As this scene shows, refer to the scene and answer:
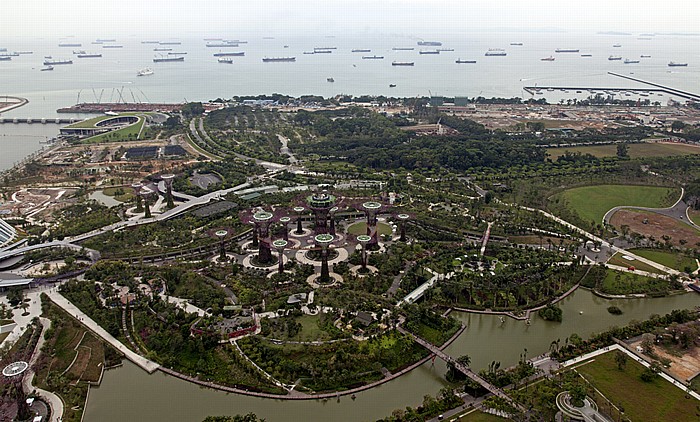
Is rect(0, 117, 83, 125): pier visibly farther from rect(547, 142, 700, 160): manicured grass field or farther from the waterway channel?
the waterway channel

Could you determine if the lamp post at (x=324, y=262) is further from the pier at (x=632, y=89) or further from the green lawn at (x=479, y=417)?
the pier at (x=632, y=89)

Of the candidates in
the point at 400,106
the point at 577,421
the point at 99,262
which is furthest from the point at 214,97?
the point at 577,421

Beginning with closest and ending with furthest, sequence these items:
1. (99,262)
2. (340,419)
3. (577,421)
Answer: (577,421) < (340,419) < (99,262)

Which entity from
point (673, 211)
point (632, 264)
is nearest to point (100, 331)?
point (632, 264)

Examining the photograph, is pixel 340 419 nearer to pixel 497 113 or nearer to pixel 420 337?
pixel 420 337

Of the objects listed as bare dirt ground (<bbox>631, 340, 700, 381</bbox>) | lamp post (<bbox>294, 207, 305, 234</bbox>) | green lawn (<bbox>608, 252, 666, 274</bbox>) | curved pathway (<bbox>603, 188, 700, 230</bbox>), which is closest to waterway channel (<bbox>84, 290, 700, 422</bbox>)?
bare dirt ground (<bbox>631, 340, 700, 381</bbox>)

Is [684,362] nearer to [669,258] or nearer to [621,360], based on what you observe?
[621,360]
